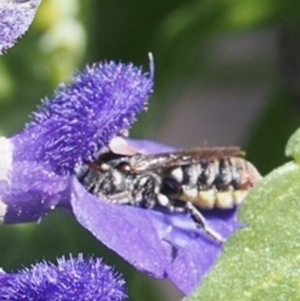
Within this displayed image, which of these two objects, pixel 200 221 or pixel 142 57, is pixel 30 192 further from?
pixel 142 57

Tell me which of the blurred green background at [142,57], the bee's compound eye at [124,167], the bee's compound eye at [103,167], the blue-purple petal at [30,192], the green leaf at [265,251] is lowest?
the green leaf at [265,251]

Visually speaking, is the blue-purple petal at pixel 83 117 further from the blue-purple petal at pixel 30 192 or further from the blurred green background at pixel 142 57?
the blurred green background at pixel 142 57

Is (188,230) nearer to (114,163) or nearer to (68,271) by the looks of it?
(114,163)

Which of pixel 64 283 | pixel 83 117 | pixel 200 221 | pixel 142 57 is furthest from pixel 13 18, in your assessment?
pixel 142 57

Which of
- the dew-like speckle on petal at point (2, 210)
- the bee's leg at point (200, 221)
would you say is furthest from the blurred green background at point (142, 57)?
the dew-like speckle on petal at point (2, 210)

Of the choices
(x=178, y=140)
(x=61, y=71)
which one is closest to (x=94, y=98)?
(x=61, y=71)

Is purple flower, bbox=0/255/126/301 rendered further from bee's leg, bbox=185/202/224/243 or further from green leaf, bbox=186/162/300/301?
bee's leg, bbox=185/202/224/243
